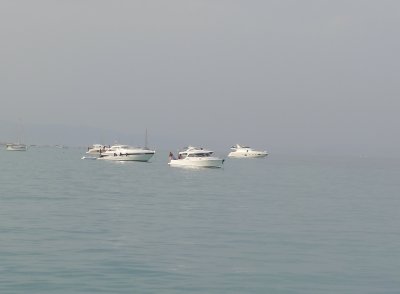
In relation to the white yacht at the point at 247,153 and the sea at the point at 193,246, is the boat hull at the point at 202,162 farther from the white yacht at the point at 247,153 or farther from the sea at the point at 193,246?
the white yacht at the point at 247,153

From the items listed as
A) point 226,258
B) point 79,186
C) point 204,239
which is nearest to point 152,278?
point 226,258

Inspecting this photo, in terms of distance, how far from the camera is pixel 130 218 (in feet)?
110

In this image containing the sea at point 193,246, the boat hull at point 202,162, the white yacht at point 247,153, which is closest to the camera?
the sea at point 193,246

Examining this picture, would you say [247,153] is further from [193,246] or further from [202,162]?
[193,246]

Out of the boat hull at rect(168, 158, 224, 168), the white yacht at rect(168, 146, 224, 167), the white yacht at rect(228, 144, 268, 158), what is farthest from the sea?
the white yacht at rect(228, 144, 268, 158)

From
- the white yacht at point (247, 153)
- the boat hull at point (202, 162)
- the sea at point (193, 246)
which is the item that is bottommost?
the sea at point (193, 246)

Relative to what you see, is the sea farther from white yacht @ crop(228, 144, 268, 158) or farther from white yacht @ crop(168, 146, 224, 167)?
white yacht @ crop(228, 144, 268, 158)

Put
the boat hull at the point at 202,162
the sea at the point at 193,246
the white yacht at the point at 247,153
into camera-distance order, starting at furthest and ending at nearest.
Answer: the white yacht at the point at 247,153
the boat hull at the point at 202,162
the sea at the point at 193,246

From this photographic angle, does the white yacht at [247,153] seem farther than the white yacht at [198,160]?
Yes

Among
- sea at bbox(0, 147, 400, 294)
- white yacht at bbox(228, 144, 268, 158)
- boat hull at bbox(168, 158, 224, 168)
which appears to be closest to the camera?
sea at bbox(0, 147, 400, 294)

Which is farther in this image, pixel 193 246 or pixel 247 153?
pixel 247 153

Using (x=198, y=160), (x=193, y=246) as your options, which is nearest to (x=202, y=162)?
(x=198, y=160)

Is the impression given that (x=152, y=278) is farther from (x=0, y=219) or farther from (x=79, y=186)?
(x=79, y=186)

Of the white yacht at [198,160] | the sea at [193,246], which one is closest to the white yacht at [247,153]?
the white yacht at [198,160]
